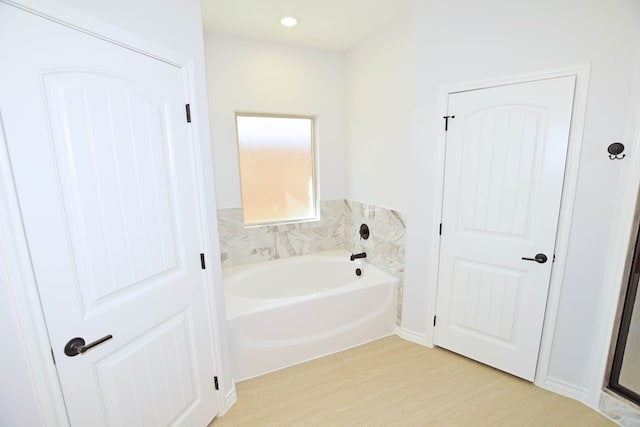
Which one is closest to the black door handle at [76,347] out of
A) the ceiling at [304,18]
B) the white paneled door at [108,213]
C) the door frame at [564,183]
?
the white paneled door at [108,213]

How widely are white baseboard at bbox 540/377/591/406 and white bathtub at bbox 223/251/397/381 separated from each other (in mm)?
1127

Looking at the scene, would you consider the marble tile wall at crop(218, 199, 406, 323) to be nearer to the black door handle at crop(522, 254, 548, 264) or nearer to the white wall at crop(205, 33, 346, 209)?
the white wall at crop(205, 33, 346, 209)

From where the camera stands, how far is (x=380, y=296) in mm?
2461

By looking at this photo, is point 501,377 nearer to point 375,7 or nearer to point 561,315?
point 561,315

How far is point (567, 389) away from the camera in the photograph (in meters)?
1.79

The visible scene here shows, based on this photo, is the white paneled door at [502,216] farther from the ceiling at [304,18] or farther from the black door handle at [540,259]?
the ceiling at [304,18]

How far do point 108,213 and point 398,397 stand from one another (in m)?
2.01

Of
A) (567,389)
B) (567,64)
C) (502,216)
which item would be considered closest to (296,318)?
(502,216)

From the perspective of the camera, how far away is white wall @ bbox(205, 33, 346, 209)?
→ 2629 millimetres

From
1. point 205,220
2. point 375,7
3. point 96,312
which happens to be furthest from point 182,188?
point 375,7

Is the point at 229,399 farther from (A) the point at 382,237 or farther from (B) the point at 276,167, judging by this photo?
(B) the point at 276,167

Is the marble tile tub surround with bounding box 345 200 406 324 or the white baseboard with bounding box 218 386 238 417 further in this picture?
the marble tile tub surround with bounding box 345 200 406 324

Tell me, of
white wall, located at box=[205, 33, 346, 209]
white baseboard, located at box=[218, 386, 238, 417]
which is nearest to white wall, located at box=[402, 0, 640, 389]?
white wall, located at box=[205, 33, 346, 209]

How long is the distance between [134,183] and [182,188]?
0.78ft
